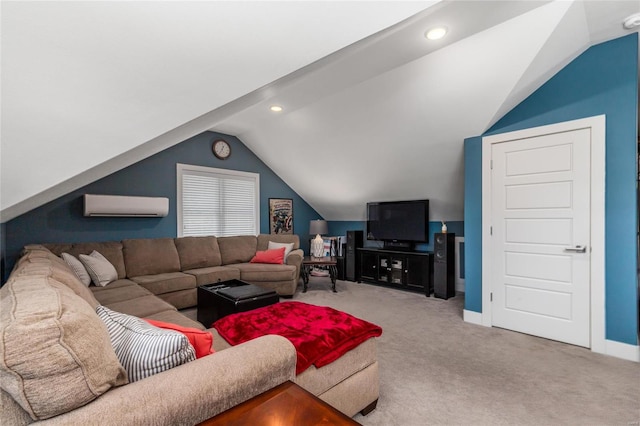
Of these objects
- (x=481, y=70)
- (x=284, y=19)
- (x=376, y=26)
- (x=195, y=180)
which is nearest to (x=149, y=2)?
(x=284, y=19)

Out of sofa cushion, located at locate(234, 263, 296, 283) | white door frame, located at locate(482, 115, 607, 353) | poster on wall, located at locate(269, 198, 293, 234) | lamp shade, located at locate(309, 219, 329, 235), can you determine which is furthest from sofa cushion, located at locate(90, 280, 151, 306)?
white door frame, located at locate(482, 115, 607, 353)

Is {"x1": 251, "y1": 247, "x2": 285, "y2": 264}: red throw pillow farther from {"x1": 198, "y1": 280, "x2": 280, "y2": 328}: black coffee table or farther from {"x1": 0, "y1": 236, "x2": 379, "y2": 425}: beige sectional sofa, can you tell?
{"x1": 0, "y1": 236, "x2": 379, "y2": 425}: beige sectional sofa

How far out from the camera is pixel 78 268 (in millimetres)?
3184

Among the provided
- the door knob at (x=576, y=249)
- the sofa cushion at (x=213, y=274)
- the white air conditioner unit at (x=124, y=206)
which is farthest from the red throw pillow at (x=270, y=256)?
the door knob at (x=576, y=249)

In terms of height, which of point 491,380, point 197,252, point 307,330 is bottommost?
point 491,380

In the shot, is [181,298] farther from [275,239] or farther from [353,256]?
[353,256]

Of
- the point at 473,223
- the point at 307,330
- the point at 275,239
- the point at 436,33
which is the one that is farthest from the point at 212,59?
the point at 275,239

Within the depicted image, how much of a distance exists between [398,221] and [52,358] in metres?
4.84

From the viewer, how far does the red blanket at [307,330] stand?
1640 mm

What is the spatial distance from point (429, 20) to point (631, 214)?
2.38m

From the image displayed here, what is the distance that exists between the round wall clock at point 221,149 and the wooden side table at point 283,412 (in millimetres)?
4820

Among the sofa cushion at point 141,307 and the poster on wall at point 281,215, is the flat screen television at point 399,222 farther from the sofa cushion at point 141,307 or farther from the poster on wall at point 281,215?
the sofa cushion at point 141,307

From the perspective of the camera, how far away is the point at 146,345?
1085 millimetres

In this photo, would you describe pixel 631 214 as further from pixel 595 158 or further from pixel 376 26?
pixel 376 26
